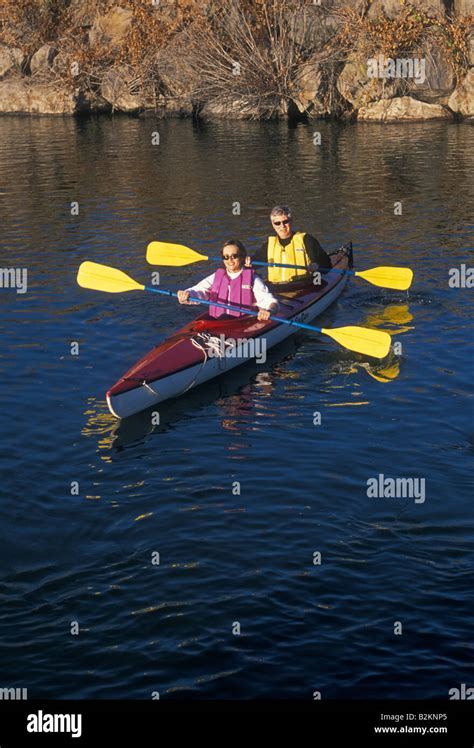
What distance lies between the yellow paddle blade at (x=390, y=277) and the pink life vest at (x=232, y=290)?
2.85 metres

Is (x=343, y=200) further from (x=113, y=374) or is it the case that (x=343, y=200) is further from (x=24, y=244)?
(x=113, y=374)

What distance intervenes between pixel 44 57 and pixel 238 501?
36823 mm

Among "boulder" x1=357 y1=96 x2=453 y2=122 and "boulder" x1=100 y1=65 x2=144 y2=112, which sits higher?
"boulder" x1=100 y1=65 x2=144 y2=112

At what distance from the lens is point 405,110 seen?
36.6 m

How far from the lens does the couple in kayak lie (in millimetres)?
14039

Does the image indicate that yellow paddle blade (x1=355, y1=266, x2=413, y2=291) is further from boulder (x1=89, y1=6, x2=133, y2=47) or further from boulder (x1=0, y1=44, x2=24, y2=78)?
boulder (x1=0, y1=44, x2=24, y2=78)

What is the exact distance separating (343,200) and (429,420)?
13.3 m

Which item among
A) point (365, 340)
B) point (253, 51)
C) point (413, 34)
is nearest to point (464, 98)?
point (413, 34)

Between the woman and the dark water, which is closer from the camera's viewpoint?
the dark water

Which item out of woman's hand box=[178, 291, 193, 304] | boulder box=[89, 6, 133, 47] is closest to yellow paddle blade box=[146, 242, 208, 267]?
woman's hand box=[178, 291, 193, 304]

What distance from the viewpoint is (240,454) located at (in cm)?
1141

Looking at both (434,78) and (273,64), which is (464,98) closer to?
(434,78)

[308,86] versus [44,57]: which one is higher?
[44,57]

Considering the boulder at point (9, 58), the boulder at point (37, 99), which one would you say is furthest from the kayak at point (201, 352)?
the boulder at point (9, 58)
